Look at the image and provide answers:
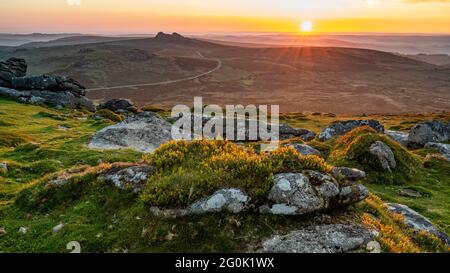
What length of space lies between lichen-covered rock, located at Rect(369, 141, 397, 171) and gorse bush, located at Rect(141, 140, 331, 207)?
1512 cm

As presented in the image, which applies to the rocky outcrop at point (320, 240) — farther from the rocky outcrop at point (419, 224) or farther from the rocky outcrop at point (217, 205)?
the rocky outcrop at point (419, 224)

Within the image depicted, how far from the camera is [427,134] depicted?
3950 centimetres

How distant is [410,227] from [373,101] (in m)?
157

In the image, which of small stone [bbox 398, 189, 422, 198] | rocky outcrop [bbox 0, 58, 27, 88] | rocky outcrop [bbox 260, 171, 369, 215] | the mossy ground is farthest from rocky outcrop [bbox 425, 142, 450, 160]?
rocky outcrop [bbox 0, 58, 27, 88]

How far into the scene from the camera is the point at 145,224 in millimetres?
9352

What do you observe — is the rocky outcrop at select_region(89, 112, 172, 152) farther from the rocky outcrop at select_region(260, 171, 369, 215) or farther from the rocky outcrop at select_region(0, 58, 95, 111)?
the rocky outcrop at select_region(0, 58, 95, 111)

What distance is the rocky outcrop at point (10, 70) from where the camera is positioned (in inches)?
2611

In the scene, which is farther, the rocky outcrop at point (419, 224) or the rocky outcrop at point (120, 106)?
the rocky outcrop at point (120, 106)

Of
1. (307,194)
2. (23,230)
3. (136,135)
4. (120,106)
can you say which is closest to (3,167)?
(23,230)

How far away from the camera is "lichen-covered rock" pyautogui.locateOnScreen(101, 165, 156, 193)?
35.8ft

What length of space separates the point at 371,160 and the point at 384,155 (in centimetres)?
97

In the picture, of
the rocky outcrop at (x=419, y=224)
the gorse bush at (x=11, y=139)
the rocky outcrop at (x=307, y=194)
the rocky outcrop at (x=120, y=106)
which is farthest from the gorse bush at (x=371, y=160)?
the rocky outcrop at (x=120, y=106)

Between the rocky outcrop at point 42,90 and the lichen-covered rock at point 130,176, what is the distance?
55689 millimetres
